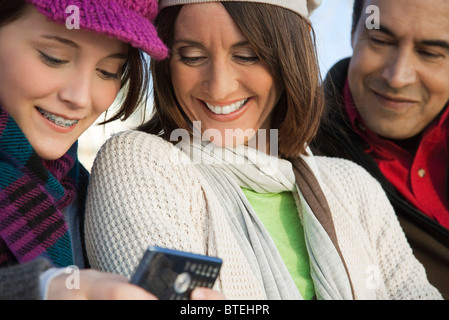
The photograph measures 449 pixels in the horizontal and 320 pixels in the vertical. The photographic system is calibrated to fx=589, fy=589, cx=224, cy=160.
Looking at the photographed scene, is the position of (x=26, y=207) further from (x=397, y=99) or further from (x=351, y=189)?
(x=397, y=99)

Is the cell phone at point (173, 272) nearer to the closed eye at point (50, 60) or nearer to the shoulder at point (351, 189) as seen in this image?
the closed eye at point (50, 60)

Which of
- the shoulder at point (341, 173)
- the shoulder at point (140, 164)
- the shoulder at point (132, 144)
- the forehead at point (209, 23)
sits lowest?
the shoulder at point (341, 173)

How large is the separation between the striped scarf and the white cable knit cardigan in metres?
0.11

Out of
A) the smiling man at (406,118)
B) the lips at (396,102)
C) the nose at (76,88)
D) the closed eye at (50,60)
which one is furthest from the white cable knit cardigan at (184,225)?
the lips at (396,102)

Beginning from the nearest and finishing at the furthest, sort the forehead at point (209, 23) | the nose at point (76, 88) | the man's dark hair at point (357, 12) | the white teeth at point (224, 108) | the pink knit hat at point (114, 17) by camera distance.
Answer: the pink knit hat at point (114, 17) → the nose at point (76, 88) → the forehead at point (209, 23) → the white teeth at point (224, 108) → the man's dark hair at point (357, 12)

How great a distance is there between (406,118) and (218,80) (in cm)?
131

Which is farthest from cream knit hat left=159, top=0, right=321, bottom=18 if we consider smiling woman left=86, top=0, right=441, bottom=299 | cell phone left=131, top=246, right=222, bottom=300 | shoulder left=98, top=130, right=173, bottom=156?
cell phone left=131, top=246, right=222, bottom=300

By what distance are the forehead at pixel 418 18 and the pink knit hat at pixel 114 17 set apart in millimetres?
1462

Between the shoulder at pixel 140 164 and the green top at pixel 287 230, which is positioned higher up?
the shoulder at pixel 140 164

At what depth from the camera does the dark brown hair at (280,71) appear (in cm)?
195

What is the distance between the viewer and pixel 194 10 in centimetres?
193

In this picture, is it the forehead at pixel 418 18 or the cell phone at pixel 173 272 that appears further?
the forehead at pixel 418 18
